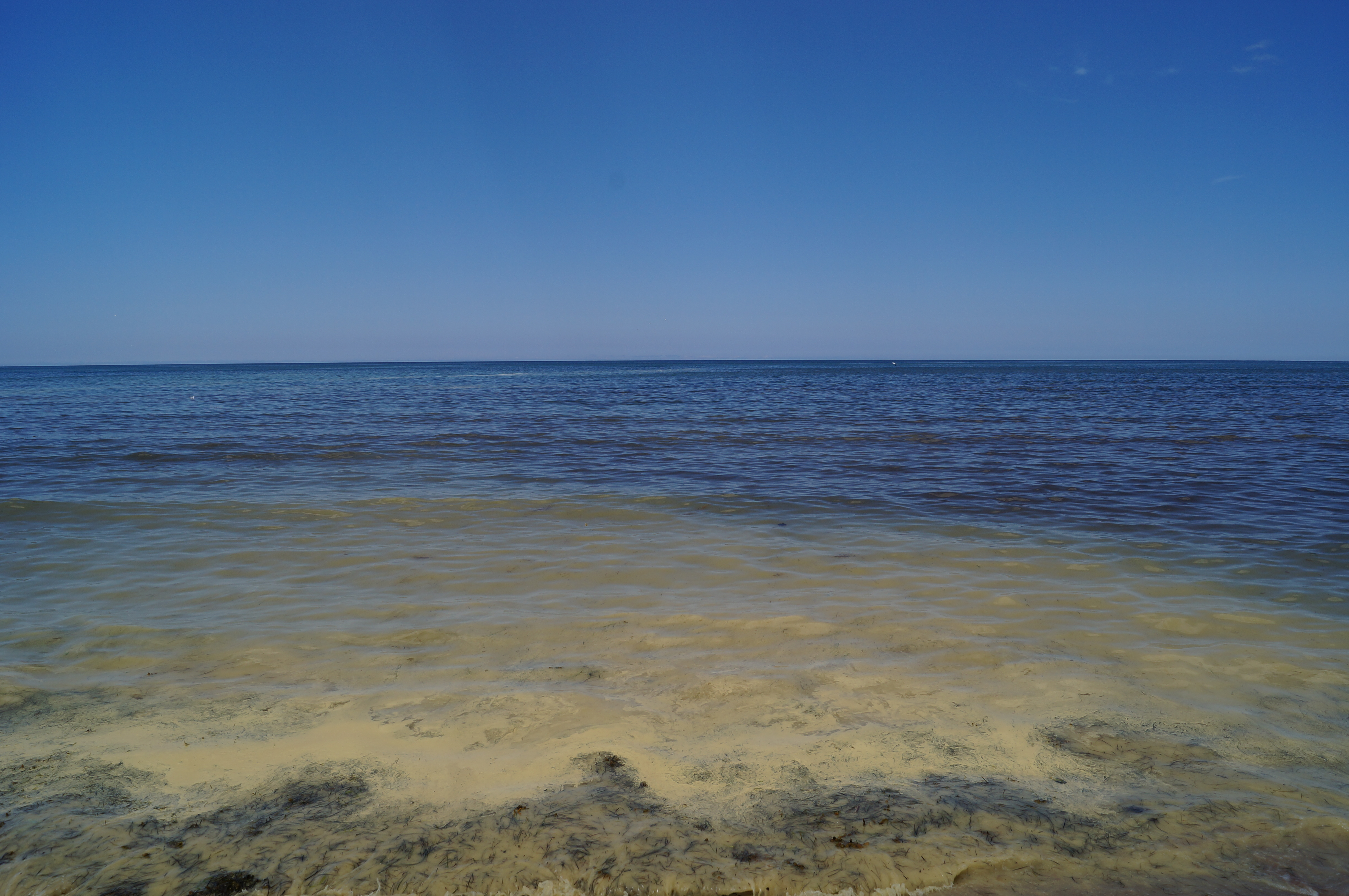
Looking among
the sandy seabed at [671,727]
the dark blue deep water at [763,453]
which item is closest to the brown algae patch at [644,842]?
the sandy seabed at [671,727]

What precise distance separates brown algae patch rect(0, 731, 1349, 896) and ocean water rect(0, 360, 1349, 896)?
1 cm

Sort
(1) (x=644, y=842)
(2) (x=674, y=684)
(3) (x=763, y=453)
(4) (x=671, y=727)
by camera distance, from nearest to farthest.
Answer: (1) (x=644, y=842) → (4) (x=671, y=727) → (2) (x=674, y=684) → (3) (x=763, y=453)

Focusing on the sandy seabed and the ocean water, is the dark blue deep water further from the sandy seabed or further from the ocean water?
the sandy seabed

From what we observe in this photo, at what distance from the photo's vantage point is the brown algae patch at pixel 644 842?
2.09m

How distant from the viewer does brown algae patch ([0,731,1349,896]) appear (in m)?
2.09

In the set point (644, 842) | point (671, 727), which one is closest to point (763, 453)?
point (671, 727)

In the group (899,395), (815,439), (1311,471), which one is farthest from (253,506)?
(899,395)

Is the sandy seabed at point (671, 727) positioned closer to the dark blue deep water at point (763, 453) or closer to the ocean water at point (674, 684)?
the ocean water at point (674, 684)

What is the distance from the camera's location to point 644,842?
225 cm

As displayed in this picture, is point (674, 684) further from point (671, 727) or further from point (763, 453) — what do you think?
point (763, 453)

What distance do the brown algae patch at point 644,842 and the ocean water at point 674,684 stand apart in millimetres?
12

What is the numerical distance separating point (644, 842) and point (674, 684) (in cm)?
135

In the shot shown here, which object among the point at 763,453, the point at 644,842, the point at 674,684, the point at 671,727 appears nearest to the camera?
the point at 644,842

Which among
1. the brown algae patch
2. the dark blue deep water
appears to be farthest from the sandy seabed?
the dark blue deep water
